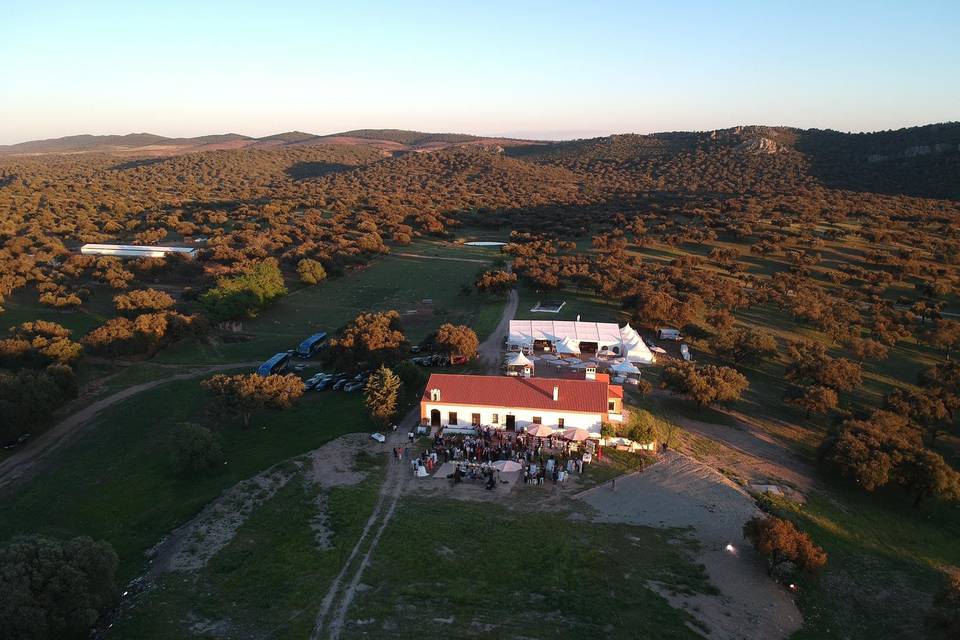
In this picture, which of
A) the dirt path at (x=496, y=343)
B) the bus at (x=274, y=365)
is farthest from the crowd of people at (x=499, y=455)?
the bus at (x=274, y=365)

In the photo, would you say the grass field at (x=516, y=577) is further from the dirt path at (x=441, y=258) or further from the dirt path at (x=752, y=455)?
the dirt path at (x=441, y=258)

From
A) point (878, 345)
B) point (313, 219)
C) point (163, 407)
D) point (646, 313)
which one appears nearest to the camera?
point (163, 407)

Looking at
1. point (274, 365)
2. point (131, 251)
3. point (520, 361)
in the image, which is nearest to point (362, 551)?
point (520, 361)

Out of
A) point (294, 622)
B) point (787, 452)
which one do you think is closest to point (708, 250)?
point (787, 452)

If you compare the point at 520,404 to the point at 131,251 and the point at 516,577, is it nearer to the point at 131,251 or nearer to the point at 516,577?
the point at 516,577

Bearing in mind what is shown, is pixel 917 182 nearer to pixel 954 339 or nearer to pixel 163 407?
pixel 954 339

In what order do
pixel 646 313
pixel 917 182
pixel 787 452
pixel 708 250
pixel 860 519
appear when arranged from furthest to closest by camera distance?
pixel 917 182, pixel 708 250, pixel 646 313, pixel 787 452, pixel 860 519
